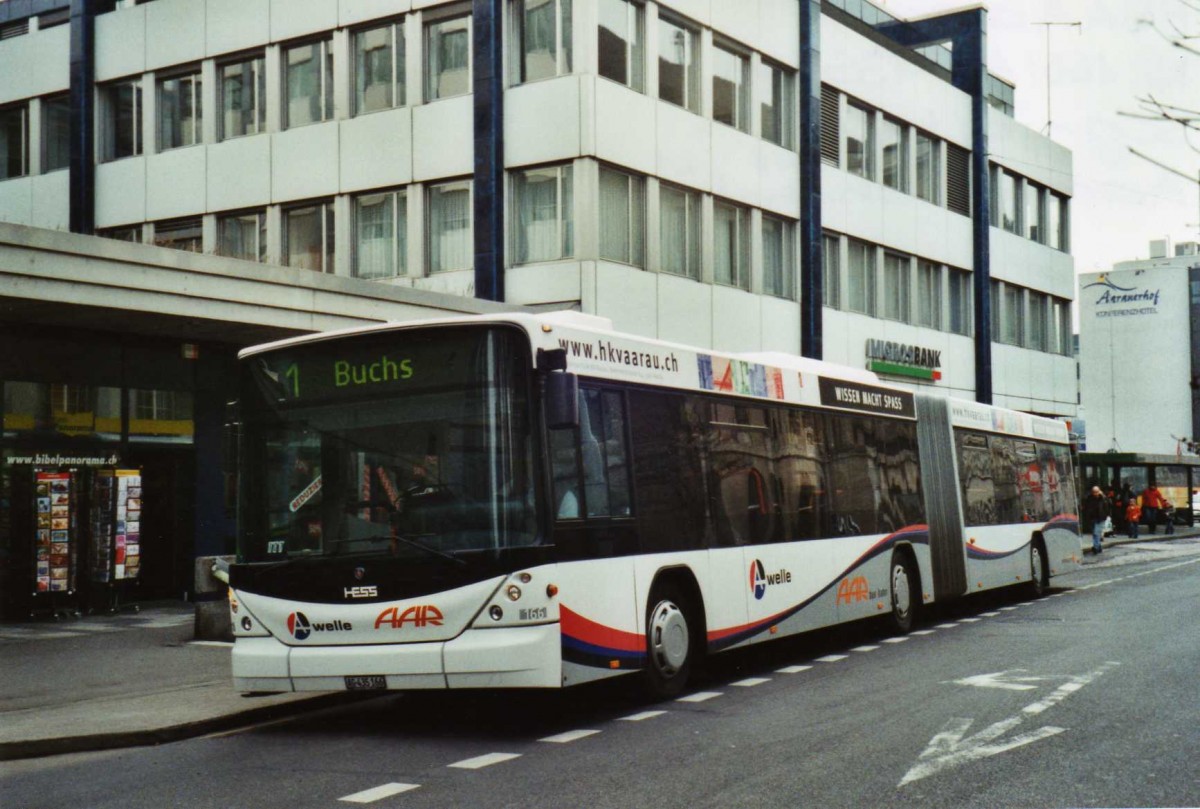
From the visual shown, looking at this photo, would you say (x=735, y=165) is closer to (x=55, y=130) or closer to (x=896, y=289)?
(x=896, y=289)

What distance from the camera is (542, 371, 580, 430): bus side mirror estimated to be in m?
9.60

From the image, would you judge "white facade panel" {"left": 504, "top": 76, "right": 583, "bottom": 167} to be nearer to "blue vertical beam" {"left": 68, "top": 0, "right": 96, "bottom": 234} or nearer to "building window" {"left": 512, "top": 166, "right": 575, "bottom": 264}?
"building window" {"left": 512, "top": 166, "right": 575, "bottom": 264}

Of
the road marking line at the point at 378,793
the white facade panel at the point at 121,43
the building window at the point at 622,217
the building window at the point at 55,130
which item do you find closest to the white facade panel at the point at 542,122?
the building window at the point at 622,217

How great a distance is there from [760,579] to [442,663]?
4.30 m

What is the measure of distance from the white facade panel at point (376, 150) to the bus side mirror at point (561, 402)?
60.8 ft

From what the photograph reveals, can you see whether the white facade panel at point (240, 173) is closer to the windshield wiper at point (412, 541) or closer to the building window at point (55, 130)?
the building window at point (55, 130)

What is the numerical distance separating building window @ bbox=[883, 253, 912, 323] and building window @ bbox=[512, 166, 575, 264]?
13309 mm

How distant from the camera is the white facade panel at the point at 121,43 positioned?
31031 millimetres

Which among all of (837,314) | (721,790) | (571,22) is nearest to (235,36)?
(571,22)

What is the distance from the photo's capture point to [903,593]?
16.7 meters

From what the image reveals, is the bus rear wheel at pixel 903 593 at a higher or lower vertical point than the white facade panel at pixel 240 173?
lower

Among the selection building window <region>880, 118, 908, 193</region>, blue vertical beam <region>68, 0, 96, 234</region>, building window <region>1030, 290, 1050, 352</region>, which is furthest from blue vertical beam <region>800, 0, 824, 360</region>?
blue vertical beam <region>68, 0, 96, 234</region>

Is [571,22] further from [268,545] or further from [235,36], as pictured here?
[268,545]

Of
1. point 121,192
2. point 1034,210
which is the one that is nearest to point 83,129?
point 121,192
